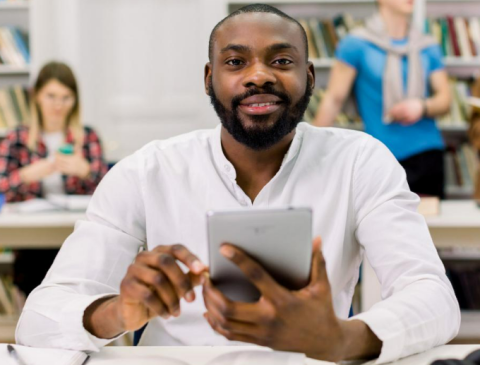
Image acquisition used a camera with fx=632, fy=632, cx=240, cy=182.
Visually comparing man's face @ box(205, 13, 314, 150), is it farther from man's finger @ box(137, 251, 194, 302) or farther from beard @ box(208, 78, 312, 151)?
man's finger @ box(137, 251, 194, 302)

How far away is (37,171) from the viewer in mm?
2629

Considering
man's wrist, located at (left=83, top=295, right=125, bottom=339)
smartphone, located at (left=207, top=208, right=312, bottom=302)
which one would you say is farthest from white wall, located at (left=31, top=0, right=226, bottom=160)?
smartphone, located at (left=207, top=208, right=312, bottom=302)

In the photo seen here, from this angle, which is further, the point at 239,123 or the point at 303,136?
the point at 303,136

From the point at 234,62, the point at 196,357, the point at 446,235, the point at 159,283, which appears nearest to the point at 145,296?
the point at 159,283

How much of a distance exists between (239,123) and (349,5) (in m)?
2.71

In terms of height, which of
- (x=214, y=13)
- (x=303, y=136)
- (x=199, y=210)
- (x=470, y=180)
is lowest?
(x=470, y=180)

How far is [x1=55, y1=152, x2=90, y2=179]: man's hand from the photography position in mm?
2691

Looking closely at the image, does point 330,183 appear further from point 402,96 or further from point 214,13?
point 214,13

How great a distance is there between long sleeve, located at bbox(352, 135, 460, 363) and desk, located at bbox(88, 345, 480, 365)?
18 mm

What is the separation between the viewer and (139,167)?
132cm

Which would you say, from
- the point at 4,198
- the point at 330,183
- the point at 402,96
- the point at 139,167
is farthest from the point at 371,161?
the point at 4,198

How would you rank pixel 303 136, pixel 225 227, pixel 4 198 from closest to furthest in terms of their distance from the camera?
pixel 225 227
pixel 303 136
pixel 4 198

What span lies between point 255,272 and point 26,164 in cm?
230

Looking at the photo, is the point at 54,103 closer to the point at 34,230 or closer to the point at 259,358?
the point at 34,230
